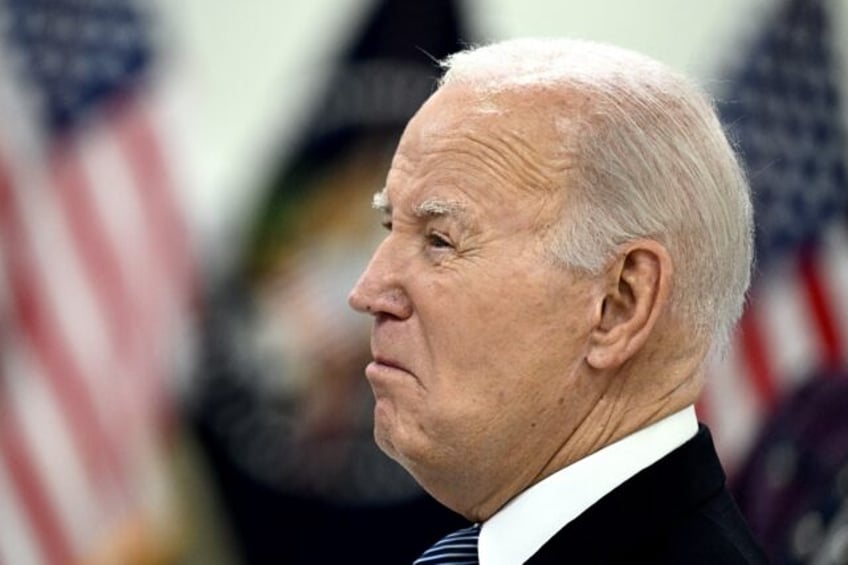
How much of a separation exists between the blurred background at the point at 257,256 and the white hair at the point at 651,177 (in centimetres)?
192

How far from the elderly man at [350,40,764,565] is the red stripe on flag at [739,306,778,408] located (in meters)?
1.95

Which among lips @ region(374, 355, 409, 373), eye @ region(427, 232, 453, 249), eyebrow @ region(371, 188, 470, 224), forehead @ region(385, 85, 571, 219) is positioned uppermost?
forehead @ region(385, 85, 571, 219)

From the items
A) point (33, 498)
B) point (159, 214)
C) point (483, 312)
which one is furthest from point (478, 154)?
point (33, 498)

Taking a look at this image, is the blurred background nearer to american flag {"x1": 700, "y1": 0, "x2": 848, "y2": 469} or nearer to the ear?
american flag {"x1": 700, "y1": 0, "x2": 848, "y2": 469}

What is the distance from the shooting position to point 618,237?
1681 mm

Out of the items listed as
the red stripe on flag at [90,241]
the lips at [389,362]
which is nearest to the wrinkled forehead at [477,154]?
the lips at [389,362]

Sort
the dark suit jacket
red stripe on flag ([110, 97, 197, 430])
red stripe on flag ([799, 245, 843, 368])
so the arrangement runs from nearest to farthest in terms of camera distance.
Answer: the dark suit jacket → red stripe on flag ([799, 245, 843, 368]) → red stripe on flag ([110, 97, 197, 430])

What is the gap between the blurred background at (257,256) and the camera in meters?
3.68

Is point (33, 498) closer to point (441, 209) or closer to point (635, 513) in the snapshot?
point (441, 209)

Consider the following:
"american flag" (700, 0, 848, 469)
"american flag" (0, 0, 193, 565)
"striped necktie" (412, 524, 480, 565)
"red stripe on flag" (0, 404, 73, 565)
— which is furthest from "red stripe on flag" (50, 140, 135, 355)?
"striped necktie" (412, 524, 480, 565)

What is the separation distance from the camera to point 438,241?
5.73 feet

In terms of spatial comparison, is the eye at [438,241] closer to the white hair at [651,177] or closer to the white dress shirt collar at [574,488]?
the white hair at [651,177]

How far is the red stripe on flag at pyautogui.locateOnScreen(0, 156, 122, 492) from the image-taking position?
4234mm

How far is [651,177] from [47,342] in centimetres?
285
